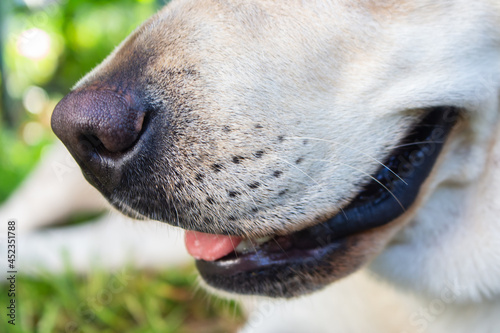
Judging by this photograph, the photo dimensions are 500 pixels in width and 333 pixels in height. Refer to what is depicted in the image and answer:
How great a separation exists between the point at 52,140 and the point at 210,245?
14.7 ft

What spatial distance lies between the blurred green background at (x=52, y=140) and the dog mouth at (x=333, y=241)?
2.22 feet

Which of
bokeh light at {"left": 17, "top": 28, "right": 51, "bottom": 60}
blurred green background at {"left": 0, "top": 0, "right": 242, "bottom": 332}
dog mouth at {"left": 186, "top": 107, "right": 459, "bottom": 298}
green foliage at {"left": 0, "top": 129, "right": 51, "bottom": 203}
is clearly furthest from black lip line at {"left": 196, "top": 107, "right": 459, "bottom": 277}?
bokeh light at {"left": 17, "top": 28, "right": 51, "bottom": 60}

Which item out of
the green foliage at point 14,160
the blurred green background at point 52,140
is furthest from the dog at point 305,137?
the green foliage at point 14,160

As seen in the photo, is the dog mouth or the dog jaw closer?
the dog jaw

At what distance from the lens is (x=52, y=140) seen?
5.61 meters

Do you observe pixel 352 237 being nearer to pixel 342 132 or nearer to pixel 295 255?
pixel 295 255

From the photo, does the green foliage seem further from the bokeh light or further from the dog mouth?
the dog mouth

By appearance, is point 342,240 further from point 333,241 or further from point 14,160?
point 14,160

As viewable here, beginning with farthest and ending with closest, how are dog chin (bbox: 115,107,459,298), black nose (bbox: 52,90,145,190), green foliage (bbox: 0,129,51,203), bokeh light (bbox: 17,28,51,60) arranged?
bokeh light (bbox: 17,28,51,60), green foliage (bbox: 0,129,51,203), dog chin (bbox: 115,107,459,298), black nose (bbox: 52,90,145,190)

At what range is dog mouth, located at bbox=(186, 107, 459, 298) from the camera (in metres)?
1.62

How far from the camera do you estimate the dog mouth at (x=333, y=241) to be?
162 cm

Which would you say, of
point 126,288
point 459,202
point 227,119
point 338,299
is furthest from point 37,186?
point 459,202

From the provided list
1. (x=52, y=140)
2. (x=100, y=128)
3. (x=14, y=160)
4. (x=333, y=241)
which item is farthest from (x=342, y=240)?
(x=52, y=140)

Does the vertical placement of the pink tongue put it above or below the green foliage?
above
